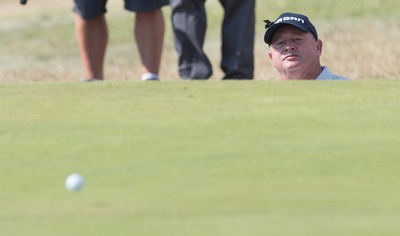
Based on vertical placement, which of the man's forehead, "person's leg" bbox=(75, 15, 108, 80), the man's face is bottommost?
"person's leg" bbox=(75, 15, 108, 80)

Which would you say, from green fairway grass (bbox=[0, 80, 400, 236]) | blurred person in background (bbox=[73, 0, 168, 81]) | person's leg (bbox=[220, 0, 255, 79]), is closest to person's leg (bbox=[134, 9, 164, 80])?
blurred person in background (bbox=[73, 0, 168, 81])

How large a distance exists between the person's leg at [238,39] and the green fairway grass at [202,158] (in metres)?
3.37

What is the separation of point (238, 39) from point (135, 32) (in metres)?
0.81

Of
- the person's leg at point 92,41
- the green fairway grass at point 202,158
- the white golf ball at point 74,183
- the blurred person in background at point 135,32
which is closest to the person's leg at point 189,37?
the blurred person in background at point 135,32

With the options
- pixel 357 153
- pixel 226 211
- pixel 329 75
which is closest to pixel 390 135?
pixel 357 153

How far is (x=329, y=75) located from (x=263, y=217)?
331 centimetres

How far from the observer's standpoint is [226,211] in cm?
366

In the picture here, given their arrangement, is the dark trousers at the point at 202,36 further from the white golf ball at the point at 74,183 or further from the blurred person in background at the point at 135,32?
the white golf ball at the point at 74,183

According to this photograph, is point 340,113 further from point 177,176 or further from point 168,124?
point 177,176

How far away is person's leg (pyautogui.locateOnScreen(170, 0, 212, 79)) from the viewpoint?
9086 millimetres

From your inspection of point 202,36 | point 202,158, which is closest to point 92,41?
point 202,36

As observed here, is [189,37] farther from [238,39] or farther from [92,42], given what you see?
[92,42]

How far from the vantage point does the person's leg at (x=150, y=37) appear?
8727 mm

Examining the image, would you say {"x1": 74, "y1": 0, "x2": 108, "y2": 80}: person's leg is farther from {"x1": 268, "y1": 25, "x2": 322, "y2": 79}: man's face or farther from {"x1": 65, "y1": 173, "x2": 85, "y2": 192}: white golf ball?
{"x1": 65, "y1": 173, "x2": 85, "y2": 192}: white golf ball
